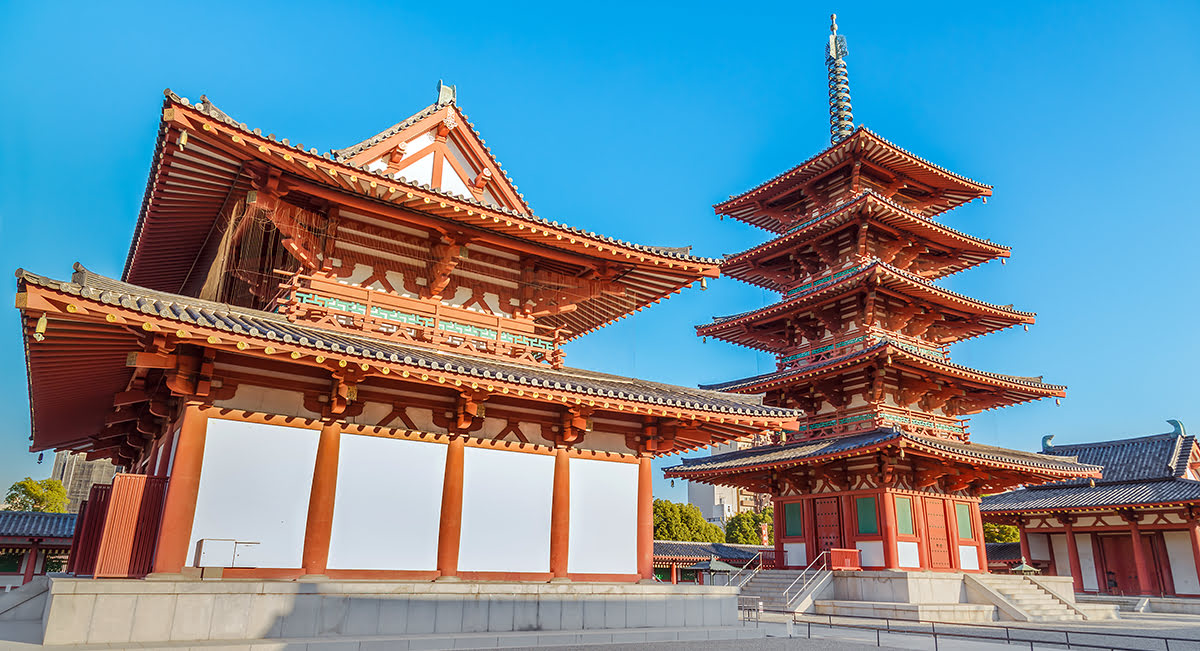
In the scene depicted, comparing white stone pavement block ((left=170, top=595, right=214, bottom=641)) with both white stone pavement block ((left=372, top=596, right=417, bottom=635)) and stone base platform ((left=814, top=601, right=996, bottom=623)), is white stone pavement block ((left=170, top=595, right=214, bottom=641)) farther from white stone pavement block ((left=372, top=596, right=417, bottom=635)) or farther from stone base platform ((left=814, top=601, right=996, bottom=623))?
stone base platform ((left=814, top=601, right=996, bottom=623))

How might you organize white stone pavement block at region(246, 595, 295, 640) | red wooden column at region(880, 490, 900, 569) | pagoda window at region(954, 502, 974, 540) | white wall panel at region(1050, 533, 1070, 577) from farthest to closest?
white wall panel at region(1050, 533, 1070, 577) → pagoda window at region(954, 502, 974, 540) → red wooden column at region(880, 490, 900, 569) → white stone pavement block at region(246, 595, 295, 640)

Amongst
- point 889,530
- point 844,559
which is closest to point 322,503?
point 844,559

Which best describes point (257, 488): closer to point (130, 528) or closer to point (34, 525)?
point (130, 528)

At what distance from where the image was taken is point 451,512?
13.4 meters

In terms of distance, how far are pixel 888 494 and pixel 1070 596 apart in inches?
362

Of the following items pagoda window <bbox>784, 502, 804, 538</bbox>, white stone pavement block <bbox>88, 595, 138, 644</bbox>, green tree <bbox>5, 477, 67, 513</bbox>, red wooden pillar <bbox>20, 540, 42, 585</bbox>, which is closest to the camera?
white stone pavement block <bbox>88, 595, 138, 644</bbox>

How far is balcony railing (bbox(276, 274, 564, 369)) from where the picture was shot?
1401 centimetres

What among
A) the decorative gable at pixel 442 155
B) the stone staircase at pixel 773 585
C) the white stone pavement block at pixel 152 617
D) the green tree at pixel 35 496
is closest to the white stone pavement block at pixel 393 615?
the white stone pavement block at pixel 152 617

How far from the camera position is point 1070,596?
2784cm

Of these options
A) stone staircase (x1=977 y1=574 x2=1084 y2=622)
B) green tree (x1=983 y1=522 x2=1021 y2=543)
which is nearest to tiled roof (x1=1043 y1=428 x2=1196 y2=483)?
stone staircase (x1=977 y1=574 x2=1084 y2=622)

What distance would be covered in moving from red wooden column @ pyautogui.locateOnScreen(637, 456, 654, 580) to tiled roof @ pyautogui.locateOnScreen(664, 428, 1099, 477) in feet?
39.1

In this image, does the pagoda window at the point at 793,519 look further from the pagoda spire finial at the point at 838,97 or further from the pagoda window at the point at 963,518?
the pagoda spire finial at the point at 838,97

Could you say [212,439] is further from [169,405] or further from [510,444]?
[510,444]

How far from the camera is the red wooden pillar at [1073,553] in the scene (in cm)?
3659
